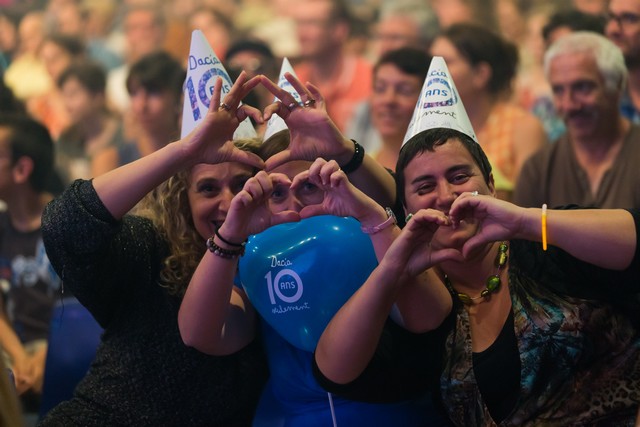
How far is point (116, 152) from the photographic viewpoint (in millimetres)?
4891

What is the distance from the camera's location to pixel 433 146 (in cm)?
214

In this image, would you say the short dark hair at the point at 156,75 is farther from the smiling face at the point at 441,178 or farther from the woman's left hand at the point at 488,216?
the woman's left hand at the point at 488,216

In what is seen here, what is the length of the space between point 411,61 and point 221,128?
165 cm

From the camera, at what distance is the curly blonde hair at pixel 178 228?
2270 millimetres

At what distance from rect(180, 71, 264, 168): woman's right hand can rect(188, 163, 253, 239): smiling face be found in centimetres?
20

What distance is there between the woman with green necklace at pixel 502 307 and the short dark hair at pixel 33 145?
2.05 metres

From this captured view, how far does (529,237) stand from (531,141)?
1.87m

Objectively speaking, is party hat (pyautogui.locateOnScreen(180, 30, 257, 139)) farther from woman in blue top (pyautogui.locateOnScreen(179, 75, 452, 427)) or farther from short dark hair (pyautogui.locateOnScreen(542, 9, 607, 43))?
short dark hair (pyautogui.locateOnScreen(542, 9, 607, 43))

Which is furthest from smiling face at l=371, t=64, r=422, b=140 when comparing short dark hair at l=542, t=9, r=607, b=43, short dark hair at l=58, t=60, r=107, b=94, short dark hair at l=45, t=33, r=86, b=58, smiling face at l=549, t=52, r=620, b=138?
short dark hair at l=45, t=33, r=86, b=58

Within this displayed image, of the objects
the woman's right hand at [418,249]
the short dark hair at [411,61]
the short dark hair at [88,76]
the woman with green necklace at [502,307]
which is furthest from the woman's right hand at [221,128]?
the short dark hair at [88,76]

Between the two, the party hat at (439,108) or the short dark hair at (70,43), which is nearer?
the party hat at (439,108)

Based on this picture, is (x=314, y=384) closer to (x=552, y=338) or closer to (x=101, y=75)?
(x=552, y=338)

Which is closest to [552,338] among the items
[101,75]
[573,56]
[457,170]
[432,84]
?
[457,170]

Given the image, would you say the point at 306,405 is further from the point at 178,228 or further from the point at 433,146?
the point at 433,146
